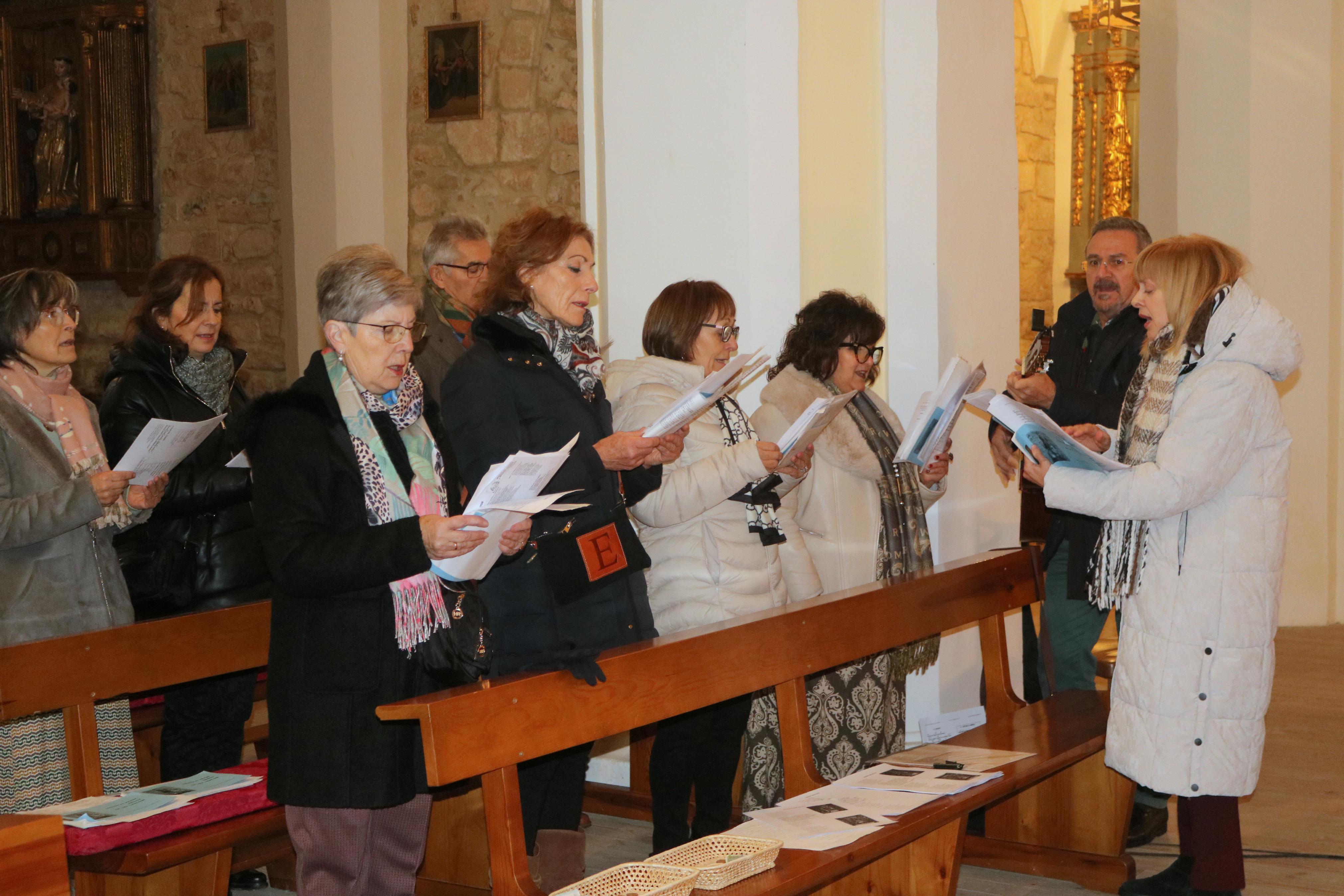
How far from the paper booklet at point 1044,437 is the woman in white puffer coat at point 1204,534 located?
29 millimetres

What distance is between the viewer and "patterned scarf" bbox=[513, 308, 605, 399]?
3.10 meters

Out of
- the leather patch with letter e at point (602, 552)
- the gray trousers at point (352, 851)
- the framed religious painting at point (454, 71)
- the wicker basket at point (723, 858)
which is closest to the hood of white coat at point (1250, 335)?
the leather patch with letter e at point (602, 552)

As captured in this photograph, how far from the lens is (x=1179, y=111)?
7531 millimetres

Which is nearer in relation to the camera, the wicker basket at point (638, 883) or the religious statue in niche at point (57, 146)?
the wicker basket at point (638, 883)

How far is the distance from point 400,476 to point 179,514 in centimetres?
157

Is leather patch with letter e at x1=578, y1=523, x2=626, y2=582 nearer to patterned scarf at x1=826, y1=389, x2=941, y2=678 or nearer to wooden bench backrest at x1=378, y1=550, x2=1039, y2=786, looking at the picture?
wooden bench backrest at x1=378, y1=550, x2=1039, y2=786

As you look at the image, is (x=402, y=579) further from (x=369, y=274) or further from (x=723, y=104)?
(x=723, y=104)

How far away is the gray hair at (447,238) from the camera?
14.3ft

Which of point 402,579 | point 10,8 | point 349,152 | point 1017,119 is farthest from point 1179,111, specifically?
point 10,8

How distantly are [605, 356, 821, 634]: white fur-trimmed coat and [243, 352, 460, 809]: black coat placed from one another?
1036mm

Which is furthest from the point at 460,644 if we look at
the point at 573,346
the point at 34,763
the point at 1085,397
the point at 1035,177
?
the point at 1035,177

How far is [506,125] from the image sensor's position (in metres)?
7.62

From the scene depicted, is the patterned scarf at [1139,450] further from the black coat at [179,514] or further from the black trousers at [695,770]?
the black coat at [179,514]

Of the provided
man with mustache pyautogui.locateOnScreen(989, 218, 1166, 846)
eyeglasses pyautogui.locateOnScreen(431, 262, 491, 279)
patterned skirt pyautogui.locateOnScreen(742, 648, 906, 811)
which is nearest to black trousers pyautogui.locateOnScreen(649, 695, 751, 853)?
patterned skirt pyautogui.locateOnScreen(742, 648, 906, 811)
